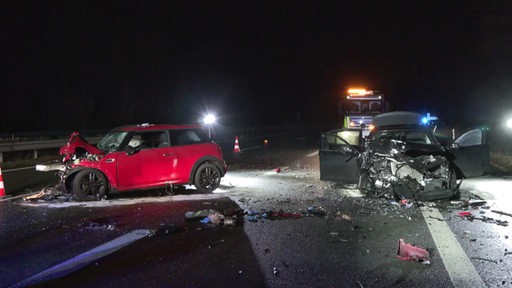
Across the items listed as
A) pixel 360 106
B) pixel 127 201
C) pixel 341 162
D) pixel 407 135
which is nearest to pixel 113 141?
pixel 127 201

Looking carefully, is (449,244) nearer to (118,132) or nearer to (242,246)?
(242,246)

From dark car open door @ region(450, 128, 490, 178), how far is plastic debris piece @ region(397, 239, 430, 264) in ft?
18.8

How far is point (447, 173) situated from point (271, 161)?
31.0ft

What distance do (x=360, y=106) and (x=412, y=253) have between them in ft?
67.8

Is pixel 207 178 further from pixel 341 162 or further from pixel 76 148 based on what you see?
pixel 341 162

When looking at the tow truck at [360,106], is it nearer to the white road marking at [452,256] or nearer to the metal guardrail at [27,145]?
the metal guardrail at [27,145]

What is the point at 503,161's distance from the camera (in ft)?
54.0

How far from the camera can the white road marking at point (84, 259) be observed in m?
5.34

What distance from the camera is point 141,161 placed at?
1015 centimetres

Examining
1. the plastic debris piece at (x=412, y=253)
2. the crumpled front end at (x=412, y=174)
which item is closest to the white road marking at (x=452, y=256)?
the plastic debris piece at (x=412, y=253)

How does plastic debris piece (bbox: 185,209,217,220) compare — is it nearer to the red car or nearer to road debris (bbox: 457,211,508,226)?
the red car

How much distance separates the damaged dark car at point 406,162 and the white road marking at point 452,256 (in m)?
1.32

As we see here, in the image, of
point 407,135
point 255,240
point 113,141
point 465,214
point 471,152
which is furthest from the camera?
point 407,135

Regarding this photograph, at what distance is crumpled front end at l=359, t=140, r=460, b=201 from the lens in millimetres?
9484
